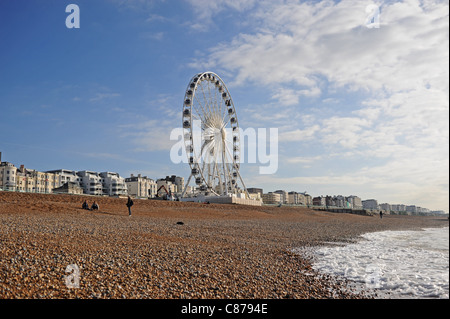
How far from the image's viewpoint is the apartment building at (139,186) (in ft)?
453

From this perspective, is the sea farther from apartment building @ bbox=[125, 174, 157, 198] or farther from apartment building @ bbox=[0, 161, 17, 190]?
apartment building @ bbox=[125, 174, 157, 198]

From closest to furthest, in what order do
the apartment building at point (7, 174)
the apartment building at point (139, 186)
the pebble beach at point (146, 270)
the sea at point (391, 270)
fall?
the pebble beach at point (146, 270)
the sea at point (391, 270)
the apartment building at point (7, 174)
the apartment building at point (139, 186)

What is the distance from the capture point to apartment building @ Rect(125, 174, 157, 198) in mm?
138125

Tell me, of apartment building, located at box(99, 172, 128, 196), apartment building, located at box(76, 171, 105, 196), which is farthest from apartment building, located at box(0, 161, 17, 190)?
apartment building, located at box(99, 172, 128, 196)

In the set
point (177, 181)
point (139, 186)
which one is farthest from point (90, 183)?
point (177, 181)

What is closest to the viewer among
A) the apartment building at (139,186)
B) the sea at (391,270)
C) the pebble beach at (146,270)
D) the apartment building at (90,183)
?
the pebble beach at (146,270)

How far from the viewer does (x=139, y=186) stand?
138500 millimetres

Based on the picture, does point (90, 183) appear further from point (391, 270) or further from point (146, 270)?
point (391, 270)

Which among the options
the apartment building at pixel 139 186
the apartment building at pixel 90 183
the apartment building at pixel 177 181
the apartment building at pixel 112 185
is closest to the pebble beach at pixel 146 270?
the apartment building at pixel 90 183

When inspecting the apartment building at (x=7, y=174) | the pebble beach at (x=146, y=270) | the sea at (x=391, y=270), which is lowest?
the sea at (x=391, y=270)

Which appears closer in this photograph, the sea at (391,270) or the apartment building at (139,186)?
the sea at (391,270)

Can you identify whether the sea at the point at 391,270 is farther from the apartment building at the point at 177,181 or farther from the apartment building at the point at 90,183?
the apartment building at the point at 177,181

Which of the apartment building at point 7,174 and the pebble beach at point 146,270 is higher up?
the apartment building at point 7,174
